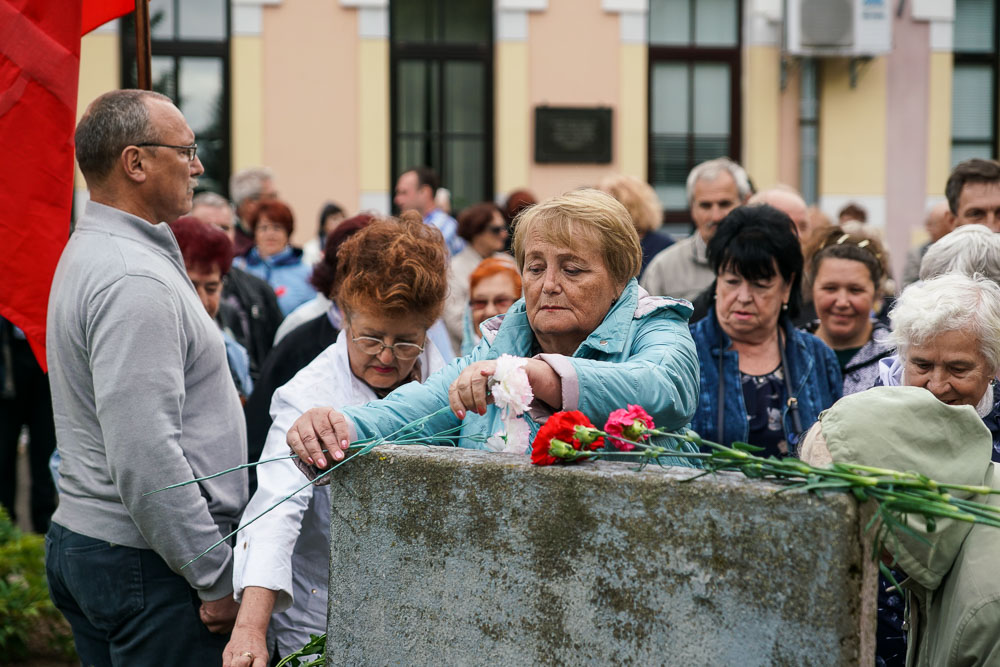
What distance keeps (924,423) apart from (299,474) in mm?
1429

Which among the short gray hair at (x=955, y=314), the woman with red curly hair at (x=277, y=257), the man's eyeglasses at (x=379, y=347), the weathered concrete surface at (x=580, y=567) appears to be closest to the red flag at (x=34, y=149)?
the man's eyeglasses at (x=379, y=347)

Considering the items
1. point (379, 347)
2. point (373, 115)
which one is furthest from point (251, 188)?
point (379, 347)

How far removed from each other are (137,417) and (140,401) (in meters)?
0.04

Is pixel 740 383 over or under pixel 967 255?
under

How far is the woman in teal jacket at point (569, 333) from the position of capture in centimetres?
224

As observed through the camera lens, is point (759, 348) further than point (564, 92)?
No

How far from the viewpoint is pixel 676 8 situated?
39.3ft

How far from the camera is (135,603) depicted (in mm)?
2854

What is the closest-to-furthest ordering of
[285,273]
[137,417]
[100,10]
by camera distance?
1. [137,417]
2. [100,10]
3. [285,273]

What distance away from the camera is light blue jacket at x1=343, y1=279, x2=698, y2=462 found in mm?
2137

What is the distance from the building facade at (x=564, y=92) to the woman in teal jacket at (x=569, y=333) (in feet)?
29.1

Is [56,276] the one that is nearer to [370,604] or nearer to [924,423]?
[370,604]

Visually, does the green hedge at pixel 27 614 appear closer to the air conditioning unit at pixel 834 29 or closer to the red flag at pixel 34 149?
the red flag at pixel 34 149

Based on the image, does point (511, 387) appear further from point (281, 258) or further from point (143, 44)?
point (281, 258)
